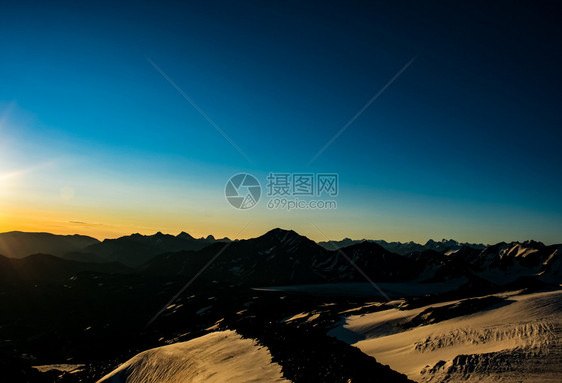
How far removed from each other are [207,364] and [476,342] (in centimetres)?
2547

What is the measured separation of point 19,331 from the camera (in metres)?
140

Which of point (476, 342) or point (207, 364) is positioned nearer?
point (476, 342)

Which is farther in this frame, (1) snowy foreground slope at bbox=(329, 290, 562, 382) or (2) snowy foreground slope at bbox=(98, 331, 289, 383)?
(2) snowy foreground slope at bbox=(98, 331, 289, 383)

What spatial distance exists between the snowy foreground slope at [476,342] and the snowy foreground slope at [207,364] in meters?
10.9

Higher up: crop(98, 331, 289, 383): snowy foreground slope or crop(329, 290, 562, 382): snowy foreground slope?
crop(329, 290, 562, 382): snowy foreground slope

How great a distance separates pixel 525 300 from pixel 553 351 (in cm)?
1825

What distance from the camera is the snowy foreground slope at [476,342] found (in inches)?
803

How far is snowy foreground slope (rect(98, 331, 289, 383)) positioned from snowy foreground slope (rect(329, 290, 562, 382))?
10.9m

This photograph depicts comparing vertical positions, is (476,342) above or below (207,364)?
above

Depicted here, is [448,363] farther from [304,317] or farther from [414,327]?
[304,317]

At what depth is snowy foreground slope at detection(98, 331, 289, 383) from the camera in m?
27.2

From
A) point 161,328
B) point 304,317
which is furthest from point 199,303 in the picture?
point 304,317

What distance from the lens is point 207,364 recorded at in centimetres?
3356

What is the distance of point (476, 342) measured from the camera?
27.9 meters
